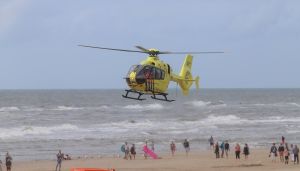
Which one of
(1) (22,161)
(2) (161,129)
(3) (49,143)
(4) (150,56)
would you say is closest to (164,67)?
(4) (150,56)

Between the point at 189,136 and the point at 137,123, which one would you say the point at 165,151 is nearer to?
the point at 189,136

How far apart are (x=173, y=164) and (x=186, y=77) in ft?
15.5

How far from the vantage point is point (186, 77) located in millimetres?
29812

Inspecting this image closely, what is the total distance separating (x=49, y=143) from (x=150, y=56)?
20902mm

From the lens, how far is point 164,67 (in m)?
26.4

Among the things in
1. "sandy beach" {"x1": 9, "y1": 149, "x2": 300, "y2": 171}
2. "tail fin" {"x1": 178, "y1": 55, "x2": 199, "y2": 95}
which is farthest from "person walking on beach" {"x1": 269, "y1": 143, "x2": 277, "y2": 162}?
"tail fin" {"x1": 178, "y1": 55, "x2": 199, "y2": 95}

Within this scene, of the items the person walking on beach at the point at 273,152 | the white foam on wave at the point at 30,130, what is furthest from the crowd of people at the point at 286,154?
the white foam on wave at the point at 30,130

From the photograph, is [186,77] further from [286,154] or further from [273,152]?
[273,152]

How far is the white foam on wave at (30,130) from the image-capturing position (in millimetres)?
53188

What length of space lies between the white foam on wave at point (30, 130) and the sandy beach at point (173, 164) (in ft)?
62.6

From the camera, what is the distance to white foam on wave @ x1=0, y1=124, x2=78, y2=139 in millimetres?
53188

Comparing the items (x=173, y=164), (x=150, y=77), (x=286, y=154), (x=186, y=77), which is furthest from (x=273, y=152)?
(x=150, y=77)

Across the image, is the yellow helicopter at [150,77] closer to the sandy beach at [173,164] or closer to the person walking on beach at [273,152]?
the sandy beach at [173,164]

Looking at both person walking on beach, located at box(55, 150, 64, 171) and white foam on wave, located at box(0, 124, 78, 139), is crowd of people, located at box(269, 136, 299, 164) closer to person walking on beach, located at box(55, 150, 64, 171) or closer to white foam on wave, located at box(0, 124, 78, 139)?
person walking on beach, located at box(55, 150, 64, 171)
